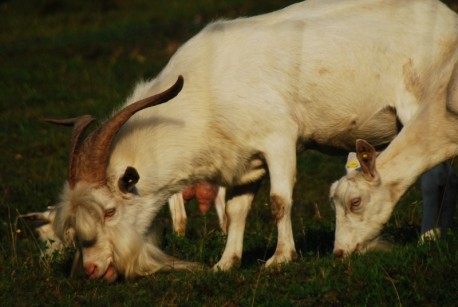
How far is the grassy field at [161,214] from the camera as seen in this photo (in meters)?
8.58

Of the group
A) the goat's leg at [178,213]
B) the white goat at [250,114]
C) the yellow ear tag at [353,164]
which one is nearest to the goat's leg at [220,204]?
the goat's leg at [178,213]

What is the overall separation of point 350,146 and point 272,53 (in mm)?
1220

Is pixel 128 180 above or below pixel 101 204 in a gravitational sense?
above

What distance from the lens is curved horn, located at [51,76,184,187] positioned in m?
9.54

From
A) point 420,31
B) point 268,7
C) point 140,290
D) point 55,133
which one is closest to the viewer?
point 140,290

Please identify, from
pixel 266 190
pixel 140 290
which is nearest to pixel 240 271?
pixel 140 290

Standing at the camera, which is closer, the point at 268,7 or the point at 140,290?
the point at 140,290

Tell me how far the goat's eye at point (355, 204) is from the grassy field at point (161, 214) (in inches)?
17.9

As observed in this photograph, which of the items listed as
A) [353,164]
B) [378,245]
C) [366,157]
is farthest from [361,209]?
[353,164]

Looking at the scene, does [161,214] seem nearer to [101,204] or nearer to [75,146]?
[101,204]

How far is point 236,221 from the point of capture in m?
10.7

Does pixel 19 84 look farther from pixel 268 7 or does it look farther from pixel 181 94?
pixel 181 94

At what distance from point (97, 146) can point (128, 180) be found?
388mm

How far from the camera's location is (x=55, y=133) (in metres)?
17.9
